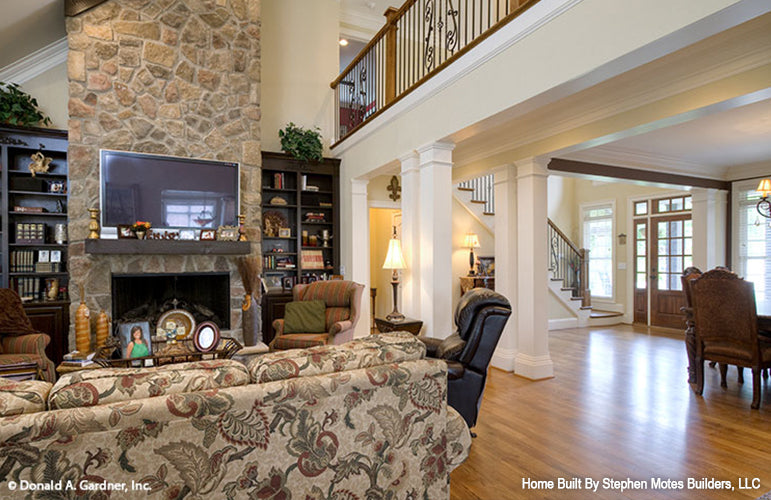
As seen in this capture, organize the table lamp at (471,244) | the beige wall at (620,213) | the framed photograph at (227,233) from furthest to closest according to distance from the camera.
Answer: the beige wall at (620,213) → the table lamp at (471,244) → the framed photograph at (227,233)

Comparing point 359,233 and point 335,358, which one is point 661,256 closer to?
point 359,233

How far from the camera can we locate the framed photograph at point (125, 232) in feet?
15.6

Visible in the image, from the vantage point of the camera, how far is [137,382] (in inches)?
56.7

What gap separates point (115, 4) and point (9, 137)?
1968mm

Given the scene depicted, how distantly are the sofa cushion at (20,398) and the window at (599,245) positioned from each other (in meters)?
9.64

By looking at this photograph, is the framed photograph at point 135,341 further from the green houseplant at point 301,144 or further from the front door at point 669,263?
the front door at point 669,263

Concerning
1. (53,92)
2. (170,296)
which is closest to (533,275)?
(170,296)

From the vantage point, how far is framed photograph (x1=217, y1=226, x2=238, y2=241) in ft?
17.1

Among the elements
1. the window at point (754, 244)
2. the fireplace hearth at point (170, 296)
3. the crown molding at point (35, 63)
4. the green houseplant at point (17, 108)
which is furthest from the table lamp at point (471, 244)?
the crown molding at point (35, 63)

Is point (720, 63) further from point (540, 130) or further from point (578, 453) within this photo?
point (578, 453)

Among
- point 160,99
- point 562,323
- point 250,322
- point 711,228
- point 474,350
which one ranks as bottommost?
point 562,323

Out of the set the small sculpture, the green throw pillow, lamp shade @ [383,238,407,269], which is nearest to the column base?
lamp shade @ [383,238,407,269]

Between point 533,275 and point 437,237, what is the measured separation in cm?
145

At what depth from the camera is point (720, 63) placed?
118 inches
